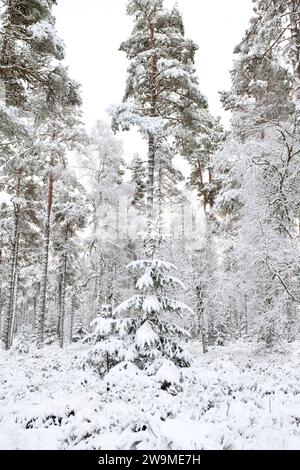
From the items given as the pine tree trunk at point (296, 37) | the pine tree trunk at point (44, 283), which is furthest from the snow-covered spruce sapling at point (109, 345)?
the pine tree trunk at point (44, 283)

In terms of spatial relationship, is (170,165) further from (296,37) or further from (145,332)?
(145,332)

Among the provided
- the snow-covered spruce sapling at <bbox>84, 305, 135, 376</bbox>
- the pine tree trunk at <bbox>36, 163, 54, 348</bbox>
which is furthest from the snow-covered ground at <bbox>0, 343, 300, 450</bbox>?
the pine tree trunk at <bbox>36, 163, 54, 348</bbox>

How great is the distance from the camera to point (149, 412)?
20.1 ft

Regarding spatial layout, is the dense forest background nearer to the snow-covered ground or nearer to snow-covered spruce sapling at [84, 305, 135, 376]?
snow-covered spruce sapling at [84, 305, 135, 376]

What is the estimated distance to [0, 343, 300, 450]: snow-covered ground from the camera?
4.97 meters

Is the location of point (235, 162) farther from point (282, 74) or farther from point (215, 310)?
point (215, 310)

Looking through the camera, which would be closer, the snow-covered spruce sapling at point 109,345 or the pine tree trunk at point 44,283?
the snow-covered spruce sapling at point 109,345

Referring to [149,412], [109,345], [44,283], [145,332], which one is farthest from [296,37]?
[44,283]

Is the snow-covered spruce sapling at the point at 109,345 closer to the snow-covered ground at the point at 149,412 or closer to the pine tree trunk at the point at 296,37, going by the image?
the snow-covered ground at the point at 149,412

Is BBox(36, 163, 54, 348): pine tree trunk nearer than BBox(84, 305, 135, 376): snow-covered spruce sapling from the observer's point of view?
No

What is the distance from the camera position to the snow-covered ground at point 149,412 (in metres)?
4.97

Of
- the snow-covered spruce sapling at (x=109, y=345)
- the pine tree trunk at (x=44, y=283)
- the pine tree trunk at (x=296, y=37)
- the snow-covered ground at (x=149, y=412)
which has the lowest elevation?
the snow-covered ground at (x=149, y=412)
